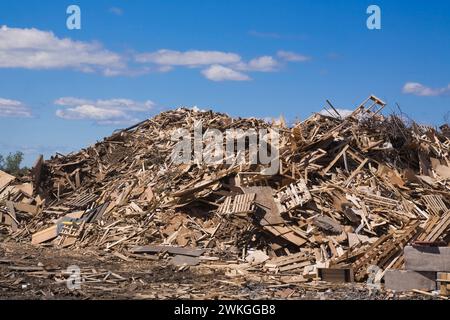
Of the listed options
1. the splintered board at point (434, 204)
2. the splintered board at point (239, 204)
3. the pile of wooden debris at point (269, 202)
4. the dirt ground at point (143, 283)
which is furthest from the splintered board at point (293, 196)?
the splintered board at point (434, 204)

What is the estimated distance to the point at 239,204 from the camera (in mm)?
16703

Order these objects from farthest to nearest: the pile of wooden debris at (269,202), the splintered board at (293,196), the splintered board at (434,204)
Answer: the splintered board at (434,204) < the splintered board at (293,196) < the pile of wooden debris at (269,202)

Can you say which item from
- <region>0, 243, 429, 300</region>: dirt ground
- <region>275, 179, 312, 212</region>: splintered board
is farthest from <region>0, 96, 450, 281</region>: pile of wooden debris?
<region>0, 243, 429, 300</region>: dirt ground

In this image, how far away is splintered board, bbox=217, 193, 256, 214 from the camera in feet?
53.5

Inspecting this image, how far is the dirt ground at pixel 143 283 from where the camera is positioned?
1241 cm

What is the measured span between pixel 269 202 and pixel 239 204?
83cm

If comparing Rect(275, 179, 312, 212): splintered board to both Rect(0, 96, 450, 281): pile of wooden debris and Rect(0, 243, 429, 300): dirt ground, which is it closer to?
Rect(0, 96, 450, 281): pile of wooden debris

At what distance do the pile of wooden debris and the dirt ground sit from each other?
680mm

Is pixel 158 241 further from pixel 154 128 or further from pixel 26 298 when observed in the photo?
pixel 154 128

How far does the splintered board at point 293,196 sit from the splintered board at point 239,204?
2.54ft

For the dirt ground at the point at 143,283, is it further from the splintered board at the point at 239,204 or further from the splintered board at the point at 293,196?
the splintered board at the point at 293,196

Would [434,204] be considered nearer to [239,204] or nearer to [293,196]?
[293,196]

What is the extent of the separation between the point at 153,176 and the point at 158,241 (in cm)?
433
